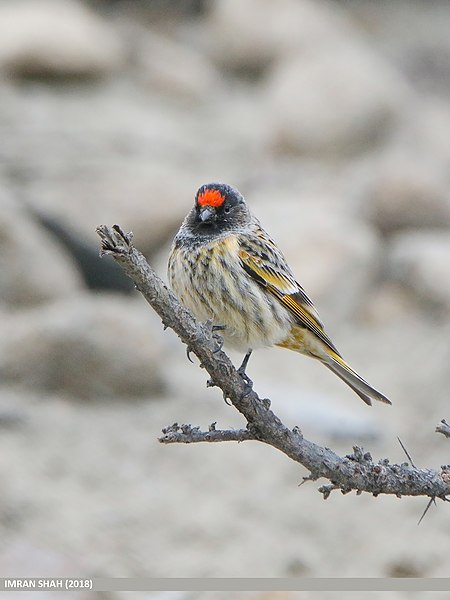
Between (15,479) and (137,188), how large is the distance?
19.8ft

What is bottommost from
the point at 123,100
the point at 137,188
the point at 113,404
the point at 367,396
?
the point at 367,396

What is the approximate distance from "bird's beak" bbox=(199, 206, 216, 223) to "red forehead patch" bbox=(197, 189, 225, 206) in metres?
0.04

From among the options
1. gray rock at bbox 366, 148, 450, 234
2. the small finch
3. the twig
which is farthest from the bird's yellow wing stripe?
gray rock at bbox 366, 148, 450, 234

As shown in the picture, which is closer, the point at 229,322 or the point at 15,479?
the point at 229,322

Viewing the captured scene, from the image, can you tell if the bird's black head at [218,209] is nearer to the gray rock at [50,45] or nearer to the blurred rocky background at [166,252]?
the blurred rocky background at [166,252]

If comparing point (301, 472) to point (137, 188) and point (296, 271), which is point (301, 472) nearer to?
point (296, 271)

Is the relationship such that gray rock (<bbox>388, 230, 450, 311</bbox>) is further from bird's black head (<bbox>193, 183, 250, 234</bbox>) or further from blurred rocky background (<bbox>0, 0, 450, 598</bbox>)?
bird's black head (<bbox>193, 183, 250, 234</bbox>)

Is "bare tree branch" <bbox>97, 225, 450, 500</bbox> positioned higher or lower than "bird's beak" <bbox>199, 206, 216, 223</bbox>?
lower

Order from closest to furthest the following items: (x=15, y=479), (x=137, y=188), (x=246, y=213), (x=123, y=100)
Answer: (x=246, y=213) < (x=15, y=479) < (x=137, y=188) < (x=123, y=100)

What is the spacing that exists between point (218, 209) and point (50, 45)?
1083cm

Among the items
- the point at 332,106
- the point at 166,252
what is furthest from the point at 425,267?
the point at 332,106

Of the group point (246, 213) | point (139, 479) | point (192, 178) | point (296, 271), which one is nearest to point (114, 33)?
point (192, 178)

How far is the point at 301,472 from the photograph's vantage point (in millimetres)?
10359

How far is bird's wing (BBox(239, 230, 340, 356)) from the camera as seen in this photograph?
7020 millimetres
